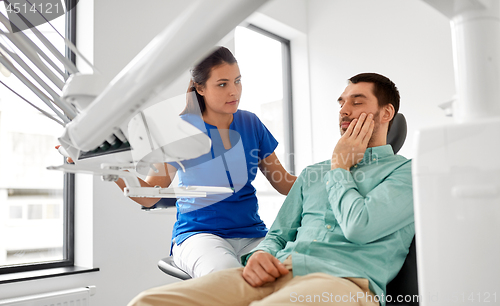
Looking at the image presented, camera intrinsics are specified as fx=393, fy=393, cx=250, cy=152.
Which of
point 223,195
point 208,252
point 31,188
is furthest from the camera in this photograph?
point 31,188

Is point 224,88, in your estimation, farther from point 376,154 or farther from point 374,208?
point 374,208

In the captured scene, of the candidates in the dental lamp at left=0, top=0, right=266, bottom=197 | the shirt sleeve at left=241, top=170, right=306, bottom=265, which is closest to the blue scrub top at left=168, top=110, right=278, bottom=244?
the shirt sleeve at left=241, top=170, right=306, bottom=265

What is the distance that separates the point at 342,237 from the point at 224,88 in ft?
2.33

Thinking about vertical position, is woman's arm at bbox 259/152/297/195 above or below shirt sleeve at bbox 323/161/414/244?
above

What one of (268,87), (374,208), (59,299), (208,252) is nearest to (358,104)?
(374,208)

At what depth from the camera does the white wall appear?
9.04 feet

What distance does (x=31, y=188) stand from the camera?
216 cm

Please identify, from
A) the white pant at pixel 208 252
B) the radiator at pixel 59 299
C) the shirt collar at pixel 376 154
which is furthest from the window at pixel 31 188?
the shirt collar at pixel 376 154

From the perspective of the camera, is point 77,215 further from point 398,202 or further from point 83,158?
point 398,202

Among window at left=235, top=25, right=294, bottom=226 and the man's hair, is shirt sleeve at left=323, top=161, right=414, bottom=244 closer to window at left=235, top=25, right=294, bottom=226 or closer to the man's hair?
the man's hair

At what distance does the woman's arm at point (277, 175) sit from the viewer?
1636 millimetres

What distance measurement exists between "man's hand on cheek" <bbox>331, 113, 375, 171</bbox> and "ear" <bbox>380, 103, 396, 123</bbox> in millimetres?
131

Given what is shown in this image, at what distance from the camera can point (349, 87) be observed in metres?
1.37

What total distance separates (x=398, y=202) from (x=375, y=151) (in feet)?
0.90
